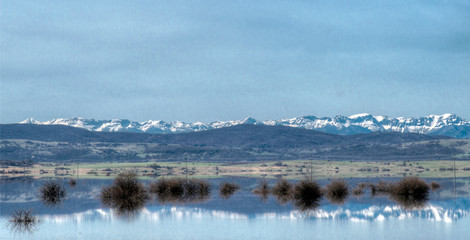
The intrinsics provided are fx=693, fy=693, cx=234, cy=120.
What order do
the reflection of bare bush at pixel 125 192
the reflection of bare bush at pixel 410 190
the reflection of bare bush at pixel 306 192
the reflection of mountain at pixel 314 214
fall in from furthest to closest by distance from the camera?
the reflection of bare bush at pixel 410 190 → the reflection of bare bush at pixel 306 192 → the reflection of bare bush at pixel 125 192 → the reflection of mountain at pixel 314 214

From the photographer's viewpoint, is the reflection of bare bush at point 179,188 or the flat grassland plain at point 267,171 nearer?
the reflection of bare bush at point 179,188

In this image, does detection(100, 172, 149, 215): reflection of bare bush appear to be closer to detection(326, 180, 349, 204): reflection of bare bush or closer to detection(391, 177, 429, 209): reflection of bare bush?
detection(326, 180, 349, 204): reflection of bare bush

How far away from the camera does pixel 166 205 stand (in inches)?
1631

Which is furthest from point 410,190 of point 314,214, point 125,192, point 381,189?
point 125,192

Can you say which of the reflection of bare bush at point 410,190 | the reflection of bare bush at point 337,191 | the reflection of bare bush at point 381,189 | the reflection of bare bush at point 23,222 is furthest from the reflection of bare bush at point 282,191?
the reflection of bare bush at point 23,222

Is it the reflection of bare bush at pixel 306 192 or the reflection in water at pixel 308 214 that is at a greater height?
the reflection of bare bush at pixel 306 192

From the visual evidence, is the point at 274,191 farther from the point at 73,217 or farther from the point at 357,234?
the point at 357,234

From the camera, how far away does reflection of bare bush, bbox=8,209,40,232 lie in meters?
30.6

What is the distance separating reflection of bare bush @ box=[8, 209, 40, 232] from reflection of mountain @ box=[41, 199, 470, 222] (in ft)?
2.96

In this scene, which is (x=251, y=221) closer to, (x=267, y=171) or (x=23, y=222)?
Result: (x=23, y=222)

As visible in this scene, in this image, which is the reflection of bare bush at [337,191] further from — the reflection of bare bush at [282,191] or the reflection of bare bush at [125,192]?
the reflection of bare bush at [125,192]

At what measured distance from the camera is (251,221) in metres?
32.2

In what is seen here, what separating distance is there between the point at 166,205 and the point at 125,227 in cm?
1173

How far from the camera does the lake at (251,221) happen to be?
1075 inches
